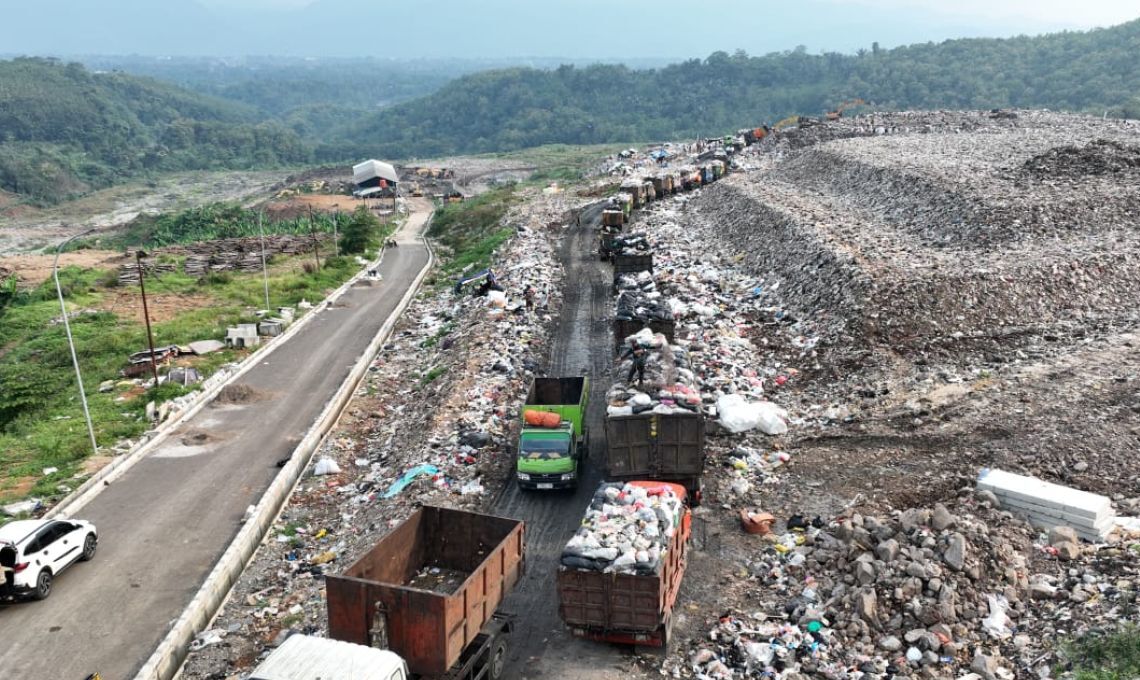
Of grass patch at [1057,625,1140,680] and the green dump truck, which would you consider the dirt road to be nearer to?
the green dump truck

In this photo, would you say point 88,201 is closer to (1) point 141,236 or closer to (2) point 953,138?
(1) point 141,236

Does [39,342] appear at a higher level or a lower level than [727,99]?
lower

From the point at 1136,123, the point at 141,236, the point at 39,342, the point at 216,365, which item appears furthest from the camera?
the point at 141,236

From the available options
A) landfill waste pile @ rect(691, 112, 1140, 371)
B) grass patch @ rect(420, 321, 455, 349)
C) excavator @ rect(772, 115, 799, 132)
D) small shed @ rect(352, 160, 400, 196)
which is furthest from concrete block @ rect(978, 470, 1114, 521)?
small shed @ rect(352, 160, 400, 196)

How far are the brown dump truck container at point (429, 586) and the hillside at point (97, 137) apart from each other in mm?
118211

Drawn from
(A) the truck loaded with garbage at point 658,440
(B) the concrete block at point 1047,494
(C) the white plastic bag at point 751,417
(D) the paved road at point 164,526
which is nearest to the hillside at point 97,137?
(D) the paved road at point 164,526

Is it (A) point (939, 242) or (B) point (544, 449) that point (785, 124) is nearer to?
(A) point (939, 242)

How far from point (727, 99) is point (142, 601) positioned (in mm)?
148269

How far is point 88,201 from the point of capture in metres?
102

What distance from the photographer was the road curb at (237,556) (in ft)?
41.9

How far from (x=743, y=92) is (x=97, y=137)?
115568 millimetres

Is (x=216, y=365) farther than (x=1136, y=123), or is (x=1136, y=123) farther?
(x=1136, y=123)

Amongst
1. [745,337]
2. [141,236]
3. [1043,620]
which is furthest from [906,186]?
[141,236]

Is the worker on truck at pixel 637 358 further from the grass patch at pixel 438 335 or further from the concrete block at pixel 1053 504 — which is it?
the grass patch at pixel 438 335
